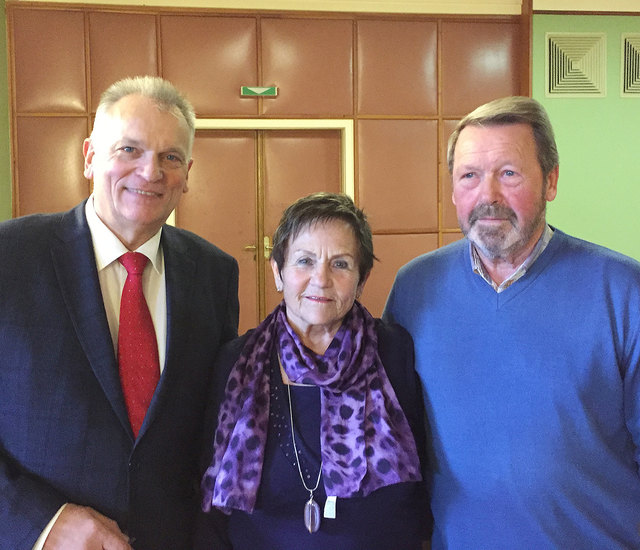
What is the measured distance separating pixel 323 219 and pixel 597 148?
5102mm

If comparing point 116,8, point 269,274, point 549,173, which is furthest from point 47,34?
point 549,173

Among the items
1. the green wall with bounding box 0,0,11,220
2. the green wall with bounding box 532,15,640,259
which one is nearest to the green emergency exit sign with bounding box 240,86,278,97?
the green wall with bounding box 0,0,11,220

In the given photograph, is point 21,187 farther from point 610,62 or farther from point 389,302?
point 610,62

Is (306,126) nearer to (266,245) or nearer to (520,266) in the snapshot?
(266,245)

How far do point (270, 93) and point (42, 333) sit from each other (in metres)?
4.60

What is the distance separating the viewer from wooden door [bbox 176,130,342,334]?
5773 millimetres

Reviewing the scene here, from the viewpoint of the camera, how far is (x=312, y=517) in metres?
1.57

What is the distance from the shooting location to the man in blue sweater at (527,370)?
4.93 ft

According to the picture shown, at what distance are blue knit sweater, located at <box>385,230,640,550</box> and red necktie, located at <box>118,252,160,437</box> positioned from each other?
0.79 meters

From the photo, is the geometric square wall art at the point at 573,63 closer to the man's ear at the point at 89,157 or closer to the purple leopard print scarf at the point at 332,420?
the purple leopard print scarf at the point at 332,420

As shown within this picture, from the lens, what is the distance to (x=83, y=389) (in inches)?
57.6

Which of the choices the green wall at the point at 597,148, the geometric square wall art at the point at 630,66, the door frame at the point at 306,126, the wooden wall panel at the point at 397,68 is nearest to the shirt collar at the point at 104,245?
the door frame at the point at 306,126

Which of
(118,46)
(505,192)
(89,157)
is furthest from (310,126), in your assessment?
(505,192)

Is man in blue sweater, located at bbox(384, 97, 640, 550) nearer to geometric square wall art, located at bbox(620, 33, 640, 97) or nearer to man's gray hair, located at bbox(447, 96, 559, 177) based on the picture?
man's gray hair, located at bbox(447, 96, 559, 177)
